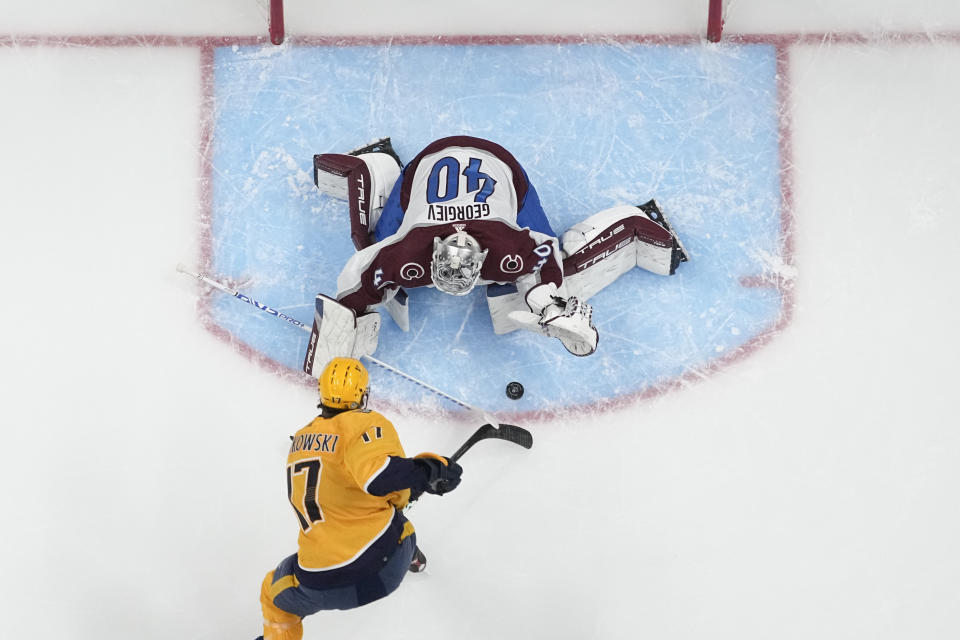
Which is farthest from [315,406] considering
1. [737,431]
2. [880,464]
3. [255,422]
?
[880,464]

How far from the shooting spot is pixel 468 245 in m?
3.78

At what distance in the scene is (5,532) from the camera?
14.6 ft

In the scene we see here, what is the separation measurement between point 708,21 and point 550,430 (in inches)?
86.5

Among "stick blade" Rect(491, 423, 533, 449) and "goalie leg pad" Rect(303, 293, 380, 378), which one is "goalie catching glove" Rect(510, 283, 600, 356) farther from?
"goalie leg pad" Rect(303, 293, 380, 378)

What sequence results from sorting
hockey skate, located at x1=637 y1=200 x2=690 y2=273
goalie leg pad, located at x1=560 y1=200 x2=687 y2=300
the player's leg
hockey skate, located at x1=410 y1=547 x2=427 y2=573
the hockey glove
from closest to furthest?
the hockey glove < the player's leg < hockey skate, located at x1=410 y1=547 x2=427 y2=573 < goalie leg pad, located at x1=560 y1=200 x2=687 y2=300 < hockey skate, located at x1=637 y1=200 x2=690 y2=273

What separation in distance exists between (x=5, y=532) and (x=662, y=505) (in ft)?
10.2

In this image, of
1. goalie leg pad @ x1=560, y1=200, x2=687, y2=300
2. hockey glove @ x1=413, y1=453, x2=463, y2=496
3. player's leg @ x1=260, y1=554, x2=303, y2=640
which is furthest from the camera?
goalie leg pad @ x1=560, y1=200, x2=687, y2=300

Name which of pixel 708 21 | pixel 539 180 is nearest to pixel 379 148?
pixel 539 180

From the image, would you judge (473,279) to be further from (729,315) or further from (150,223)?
(150,223)

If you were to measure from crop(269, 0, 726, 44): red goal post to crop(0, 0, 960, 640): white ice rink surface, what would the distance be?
0.41 feet

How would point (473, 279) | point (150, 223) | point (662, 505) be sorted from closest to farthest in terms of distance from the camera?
point (473, 279) < point (662, 505) < point (150, 223)

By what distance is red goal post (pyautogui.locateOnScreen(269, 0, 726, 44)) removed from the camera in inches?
183

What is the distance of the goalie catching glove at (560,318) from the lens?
3955 millimetres

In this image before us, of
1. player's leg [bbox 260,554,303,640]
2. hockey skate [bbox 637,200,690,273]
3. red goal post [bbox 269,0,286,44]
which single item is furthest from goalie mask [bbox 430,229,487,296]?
red goal post [bbox 269,0,286,44]
